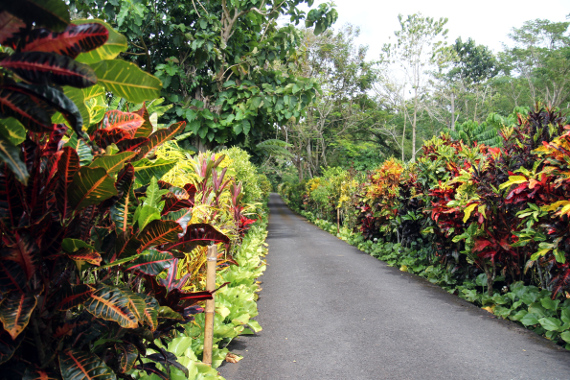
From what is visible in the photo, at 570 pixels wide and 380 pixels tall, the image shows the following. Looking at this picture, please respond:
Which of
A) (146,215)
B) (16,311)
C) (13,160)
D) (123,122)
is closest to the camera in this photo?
(13,160)

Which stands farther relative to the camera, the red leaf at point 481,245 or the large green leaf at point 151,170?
the red leaf at point 481,245

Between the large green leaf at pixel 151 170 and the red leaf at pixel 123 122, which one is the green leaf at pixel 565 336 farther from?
the red leaf at pixel 123 122

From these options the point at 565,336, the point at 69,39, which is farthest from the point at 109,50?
the point at 565,336

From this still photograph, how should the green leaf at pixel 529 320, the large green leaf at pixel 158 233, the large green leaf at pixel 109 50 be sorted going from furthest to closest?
the green leaf at pixel 529 320 < the large green leaf at pixel 158 233 < the large green leaf at pixel 109 50

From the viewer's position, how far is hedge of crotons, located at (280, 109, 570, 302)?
3.75 m

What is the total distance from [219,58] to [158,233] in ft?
31.8

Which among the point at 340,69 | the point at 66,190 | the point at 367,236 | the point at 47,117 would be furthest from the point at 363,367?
the point at 340,69

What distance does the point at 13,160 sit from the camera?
2.60 ft

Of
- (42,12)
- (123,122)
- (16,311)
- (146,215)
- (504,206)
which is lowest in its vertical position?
(16,311)

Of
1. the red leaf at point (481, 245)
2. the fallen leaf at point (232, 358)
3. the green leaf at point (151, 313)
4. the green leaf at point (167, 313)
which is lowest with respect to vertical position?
the fallen leaf at point (232, 358)

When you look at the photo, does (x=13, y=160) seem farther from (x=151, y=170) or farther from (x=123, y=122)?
(x=151, y=170)

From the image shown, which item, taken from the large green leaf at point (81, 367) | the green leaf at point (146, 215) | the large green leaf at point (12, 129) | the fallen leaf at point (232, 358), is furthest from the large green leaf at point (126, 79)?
the fallen leaf at point (232, 358)

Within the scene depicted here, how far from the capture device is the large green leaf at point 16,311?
3.57 feet

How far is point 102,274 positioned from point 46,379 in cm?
58
